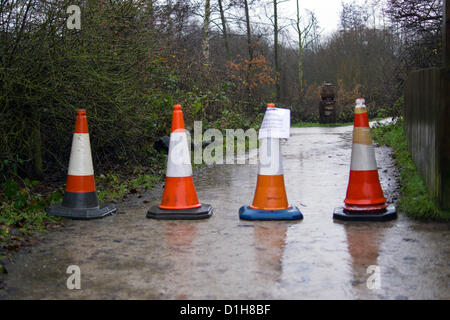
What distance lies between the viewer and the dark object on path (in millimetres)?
22656

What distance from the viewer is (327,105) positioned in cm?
2267

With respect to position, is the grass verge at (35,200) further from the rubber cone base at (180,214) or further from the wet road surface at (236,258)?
the rubber cone base at (180,214)

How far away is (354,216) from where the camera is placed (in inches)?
207

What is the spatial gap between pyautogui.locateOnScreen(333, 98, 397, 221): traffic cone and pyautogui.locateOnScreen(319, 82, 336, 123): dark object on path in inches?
689

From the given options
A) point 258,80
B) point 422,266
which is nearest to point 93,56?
point 422,266

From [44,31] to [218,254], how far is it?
12.0ft

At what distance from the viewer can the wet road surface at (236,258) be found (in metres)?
3.38

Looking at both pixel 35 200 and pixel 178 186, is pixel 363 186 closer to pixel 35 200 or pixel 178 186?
pixel 178 186

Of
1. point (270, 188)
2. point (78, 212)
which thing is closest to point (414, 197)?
point (270, 188)

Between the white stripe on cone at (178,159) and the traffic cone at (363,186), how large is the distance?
1.62 metres

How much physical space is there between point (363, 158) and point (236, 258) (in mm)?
2014
